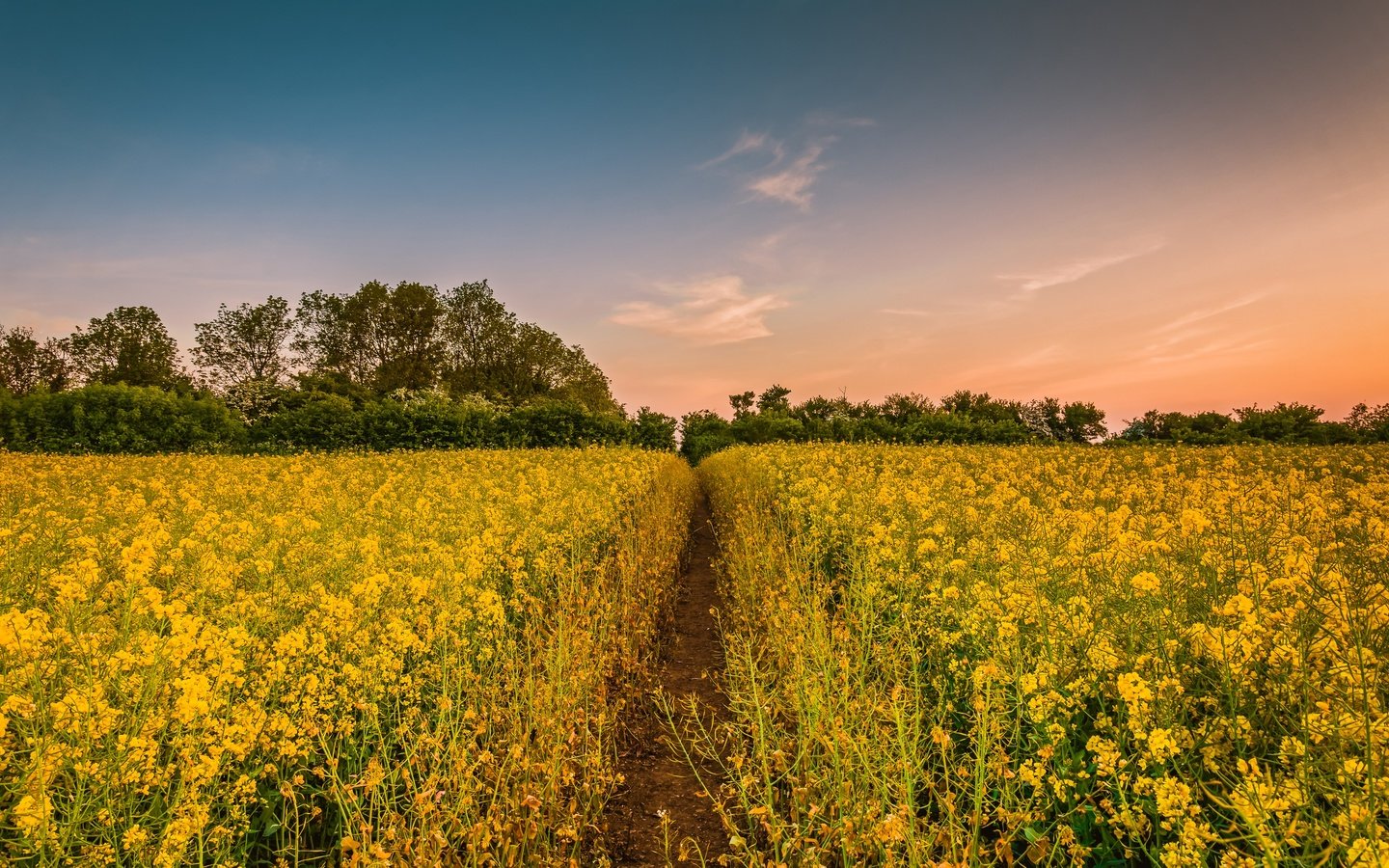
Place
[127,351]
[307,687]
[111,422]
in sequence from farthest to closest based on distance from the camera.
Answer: [127,351]
[111,422]
[307,687]

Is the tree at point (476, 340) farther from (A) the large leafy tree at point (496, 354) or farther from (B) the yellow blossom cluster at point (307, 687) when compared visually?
(B) the yellow blossom cluster at point (307, 687)

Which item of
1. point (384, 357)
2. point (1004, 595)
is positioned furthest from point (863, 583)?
point (384, 357)

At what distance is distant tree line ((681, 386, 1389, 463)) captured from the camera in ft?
101

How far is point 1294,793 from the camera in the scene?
7.44ft

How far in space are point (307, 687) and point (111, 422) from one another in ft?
111

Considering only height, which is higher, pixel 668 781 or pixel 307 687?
pixel 307 687

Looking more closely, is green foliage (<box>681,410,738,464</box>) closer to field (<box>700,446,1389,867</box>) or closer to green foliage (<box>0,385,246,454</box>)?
green foliage (<box>0,385,246,454</box>)

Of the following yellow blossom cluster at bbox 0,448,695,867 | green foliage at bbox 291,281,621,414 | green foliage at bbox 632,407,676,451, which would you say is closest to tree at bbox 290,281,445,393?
green foliage at bbox 291,281,621,414

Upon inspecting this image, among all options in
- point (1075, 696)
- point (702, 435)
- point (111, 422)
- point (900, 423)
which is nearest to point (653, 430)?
point (702, 435)

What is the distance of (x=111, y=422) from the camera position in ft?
92.3

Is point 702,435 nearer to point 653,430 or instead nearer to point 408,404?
point 653,430

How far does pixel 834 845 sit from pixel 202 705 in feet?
11.1

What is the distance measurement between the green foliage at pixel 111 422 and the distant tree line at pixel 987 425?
3062 cm

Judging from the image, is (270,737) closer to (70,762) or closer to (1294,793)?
(70,762)
